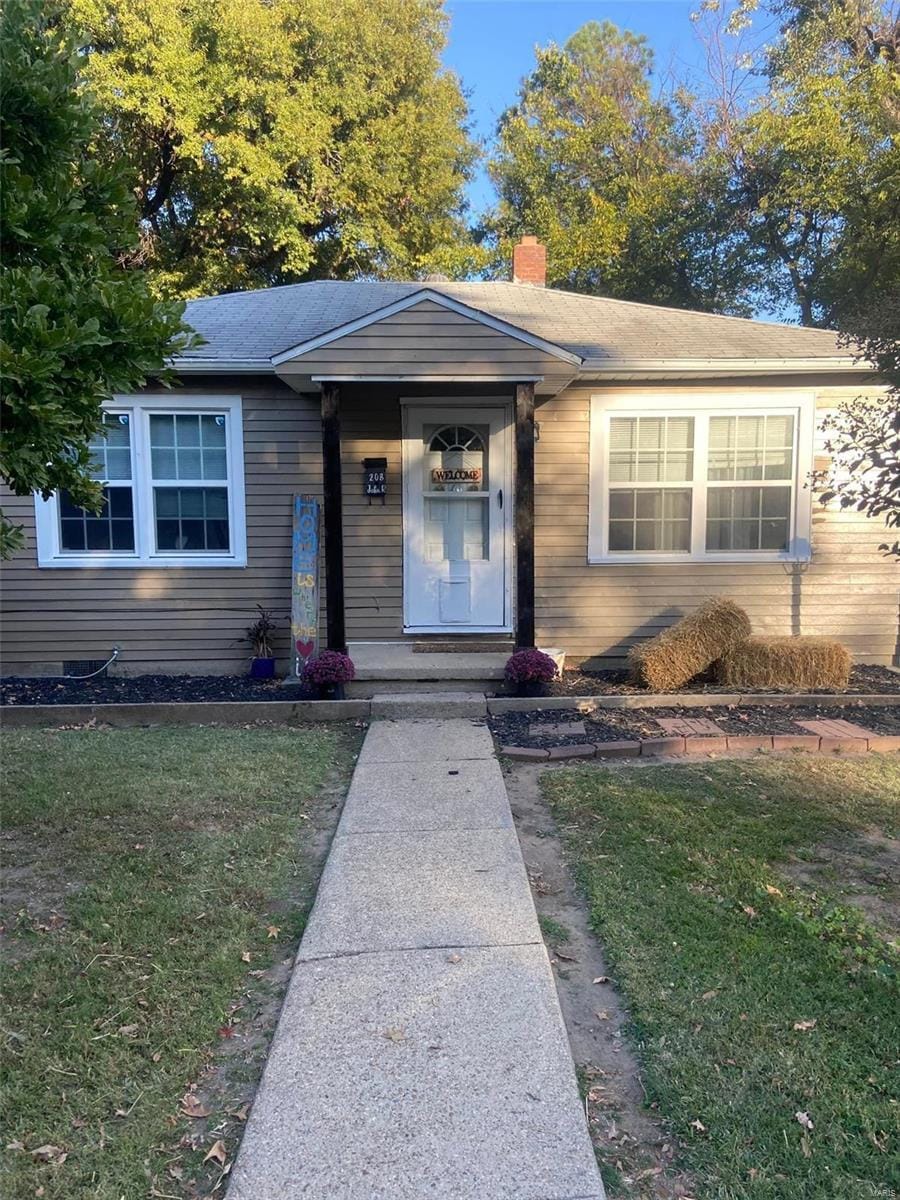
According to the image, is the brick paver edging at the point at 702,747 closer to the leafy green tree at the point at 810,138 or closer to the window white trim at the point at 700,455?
the window white trim at the point at 700,455

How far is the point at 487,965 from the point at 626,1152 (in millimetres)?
932

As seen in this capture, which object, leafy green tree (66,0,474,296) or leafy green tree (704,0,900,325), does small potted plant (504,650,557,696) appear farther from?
leafy green tree (66,0,474,296)

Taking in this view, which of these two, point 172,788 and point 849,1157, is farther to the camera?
point 172,788

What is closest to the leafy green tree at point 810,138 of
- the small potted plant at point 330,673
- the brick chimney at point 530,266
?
the brick chimney at point 530,266

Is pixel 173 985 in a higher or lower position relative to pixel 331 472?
lower

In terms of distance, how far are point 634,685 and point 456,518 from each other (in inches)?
99.1

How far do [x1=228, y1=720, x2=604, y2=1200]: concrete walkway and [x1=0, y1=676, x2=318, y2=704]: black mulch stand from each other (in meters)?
3.32

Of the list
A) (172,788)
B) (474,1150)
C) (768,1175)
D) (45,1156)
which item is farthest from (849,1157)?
(172,788)

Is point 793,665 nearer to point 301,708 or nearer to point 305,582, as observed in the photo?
point 301,708

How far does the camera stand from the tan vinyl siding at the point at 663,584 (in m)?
8.34

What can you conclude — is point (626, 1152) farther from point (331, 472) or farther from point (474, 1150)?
point (331, 472)

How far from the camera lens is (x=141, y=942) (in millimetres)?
3203

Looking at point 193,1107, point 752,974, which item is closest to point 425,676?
point 752,974

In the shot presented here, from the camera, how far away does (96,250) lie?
3387mm
